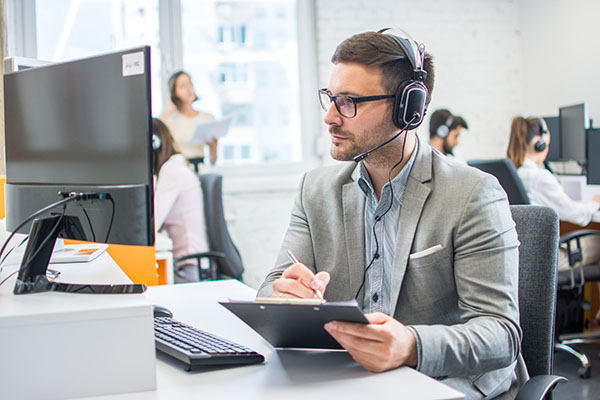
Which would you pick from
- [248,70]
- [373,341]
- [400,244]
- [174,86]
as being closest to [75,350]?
[373,341]

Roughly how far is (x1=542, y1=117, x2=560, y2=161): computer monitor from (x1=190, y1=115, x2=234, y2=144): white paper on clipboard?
85.1 inches

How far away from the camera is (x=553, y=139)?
416 cm

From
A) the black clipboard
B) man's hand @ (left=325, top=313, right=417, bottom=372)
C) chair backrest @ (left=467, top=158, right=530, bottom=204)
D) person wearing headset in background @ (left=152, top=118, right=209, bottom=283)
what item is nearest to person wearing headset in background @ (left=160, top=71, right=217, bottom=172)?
person wearing headset in background @ (left=152, top=118, right=209, bottom=283)

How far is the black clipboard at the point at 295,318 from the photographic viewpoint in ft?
2.76

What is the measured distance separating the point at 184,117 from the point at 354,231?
3119mm

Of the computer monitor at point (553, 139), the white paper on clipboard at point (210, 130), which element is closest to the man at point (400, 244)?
the white paper on clipboard at point (210, 130)

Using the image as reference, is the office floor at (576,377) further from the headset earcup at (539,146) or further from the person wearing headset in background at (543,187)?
the headset earcup at (539,146)

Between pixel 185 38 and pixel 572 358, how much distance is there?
324 cm

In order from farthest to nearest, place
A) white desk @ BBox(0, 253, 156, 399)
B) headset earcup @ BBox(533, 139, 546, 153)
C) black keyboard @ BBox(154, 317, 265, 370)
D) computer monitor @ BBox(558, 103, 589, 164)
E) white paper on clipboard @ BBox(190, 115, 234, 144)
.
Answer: white paper on clipboard @ BBox(190, 115, 234, 144) < computer monitor @ BBox(558, 103, 589, 164) < headset earcup @ BBox(533, 139, 546, 153) < black keyboard @ BBox(154, 317, 265, 370) < white desk @ BBox(0, 253, 156, 399)

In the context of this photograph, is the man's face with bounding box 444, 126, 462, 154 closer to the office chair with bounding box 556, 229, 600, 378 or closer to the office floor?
the office chair with bounding box 556, 229, 600, 378

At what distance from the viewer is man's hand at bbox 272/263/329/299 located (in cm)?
106

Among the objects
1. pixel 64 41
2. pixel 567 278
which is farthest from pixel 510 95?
pixel 64 41

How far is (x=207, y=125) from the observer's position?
13.1ft

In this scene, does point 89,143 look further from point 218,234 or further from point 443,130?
point 443,130
